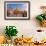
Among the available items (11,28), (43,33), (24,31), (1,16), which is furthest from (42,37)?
(1,16)

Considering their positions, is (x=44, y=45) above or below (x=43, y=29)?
below

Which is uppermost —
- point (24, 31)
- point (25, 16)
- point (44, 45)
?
point (25, 16)

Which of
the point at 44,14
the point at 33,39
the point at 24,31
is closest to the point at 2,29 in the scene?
the point at 24,31

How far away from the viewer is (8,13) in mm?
3166

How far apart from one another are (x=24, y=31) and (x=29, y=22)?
0.20 meters

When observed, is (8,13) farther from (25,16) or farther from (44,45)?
(44,45)

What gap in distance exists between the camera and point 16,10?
10.4 ft

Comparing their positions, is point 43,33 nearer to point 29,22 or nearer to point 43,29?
point 43,29

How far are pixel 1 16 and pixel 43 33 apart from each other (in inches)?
34.0

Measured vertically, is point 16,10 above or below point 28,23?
above

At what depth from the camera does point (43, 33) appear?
3.17 meters

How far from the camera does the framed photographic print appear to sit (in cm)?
315

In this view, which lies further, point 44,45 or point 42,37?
point 42,37

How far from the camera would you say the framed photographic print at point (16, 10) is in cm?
315
